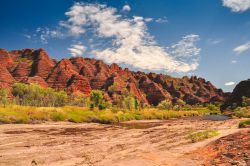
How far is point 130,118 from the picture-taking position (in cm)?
7944

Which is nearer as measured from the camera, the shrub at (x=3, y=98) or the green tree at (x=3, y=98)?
the green tree at (x=3, y=98)

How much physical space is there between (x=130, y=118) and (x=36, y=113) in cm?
2913

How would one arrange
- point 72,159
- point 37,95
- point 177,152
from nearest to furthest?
1. point 72,159
2. point 177,152
3. point 37,95

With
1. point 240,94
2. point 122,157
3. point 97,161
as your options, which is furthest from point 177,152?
point 240,94

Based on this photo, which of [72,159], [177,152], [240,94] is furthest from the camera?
[240,94]

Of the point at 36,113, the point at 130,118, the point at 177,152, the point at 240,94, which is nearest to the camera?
the point at 177,152

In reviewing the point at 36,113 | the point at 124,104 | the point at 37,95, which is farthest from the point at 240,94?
the point at 36,113

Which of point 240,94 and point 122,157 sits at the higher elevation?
point 240,94

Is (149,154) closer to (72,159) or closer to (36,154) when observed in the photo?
(72,159)

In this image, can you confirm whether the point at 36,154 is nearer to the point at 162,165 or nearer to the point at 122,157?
the point at 122,157

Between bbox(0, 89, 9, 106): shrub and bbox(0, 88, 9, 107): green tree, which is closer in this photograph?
bbox(0, 88, 9, 107): green tree

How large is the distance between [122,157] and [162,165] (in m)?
4.07

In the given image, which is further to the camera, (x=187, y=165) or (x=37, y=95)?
(x=37, y=95)

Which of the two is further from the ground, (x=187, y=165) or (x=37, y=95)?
(x=37, y=95)
